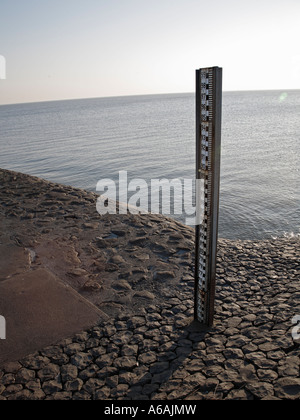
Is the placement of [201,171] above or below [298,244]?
above

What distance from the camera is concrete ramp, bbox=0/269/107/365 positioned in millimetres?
5156

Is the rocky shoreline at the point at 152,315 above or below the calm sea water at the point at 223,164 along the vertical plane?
below

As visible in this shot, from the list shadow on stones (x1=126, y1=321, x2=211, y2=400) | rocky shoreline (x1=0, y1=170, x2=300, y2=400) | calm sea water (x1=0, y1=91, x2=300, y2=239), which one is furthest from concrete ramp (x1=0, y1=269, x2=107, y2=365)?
calm sea water (x1=0, y1=91, x2=300, y2=239)

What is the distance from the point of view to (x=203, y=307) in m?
5.38

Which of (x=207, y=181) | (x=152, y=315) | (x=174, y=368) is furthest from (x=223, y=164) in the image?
(x=174, y=368)

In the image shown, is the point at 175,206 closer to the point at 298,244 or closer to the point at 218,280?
the point at 298,244

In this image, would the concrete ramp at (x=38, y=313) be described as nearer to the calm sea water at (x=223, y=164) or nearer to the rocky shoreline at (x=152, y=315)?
the rocky shoreline at (x=152, y=315)

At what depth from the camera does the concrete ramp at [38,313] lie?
5156mm

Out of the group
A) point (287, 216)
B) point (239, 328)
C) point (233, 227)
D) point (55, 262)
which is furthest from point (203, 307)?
point (287, 216)

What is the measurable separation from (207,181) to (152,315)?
2515 mm

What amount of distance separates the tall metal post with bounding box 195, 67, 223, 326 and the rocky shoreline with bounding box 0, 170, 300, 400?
66 cm

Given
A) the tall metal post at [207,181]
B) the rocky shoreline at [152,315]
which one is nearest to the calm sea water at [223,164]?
the rocky shoreline at [152,315]

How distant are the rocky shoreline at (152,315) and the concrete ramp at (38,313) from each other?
0.15m
